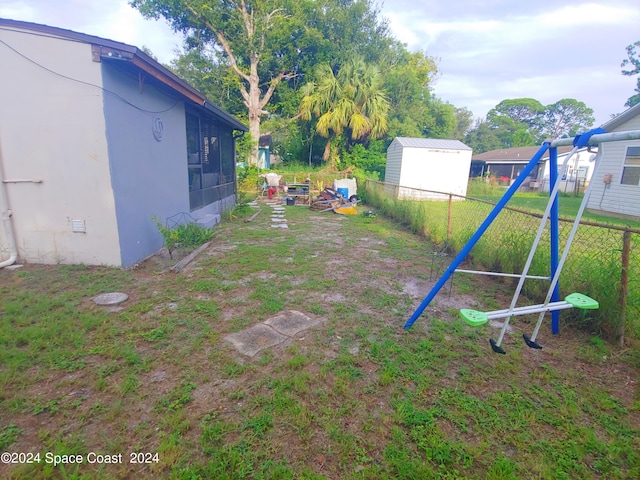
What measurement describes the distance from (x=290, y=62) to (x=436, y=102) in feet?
41.0

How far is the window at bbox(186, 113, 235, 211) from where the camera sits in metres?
6.97

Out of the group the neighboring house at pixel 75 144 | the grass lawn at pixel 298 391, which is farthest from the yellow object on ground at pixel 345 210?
the grass lawn at pixel 298 391

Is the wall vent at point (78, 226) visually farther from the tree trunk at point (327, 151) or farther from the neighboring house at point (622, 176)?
the tree trunk at point (327, 151)

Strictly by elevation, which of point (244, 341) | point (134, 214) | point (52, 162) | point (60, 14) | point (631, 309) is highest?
point (60, 14)

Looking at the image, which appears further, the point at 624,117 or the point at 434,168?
the point at 434,168

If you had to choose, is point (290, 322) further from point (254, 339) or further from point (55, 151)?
point (55, 151)

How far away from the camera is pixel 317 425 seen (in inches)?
74.2

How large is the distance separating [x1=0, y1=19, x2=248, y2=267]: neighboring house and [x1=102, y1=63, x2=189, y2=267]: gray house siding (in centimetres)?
1

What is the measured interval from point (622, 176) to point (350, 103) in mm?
11532

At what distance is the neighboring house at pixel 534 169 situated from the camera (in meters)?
20.4

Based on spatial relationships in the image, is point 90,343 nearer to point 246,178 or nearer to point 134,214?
point 134,214

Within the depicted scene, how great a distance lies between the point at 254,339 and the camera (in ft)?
9.18

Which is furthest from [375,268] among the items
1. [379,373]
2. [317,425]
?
[317,425]

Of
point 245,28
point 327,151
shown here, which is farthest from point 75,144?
point 245,28
